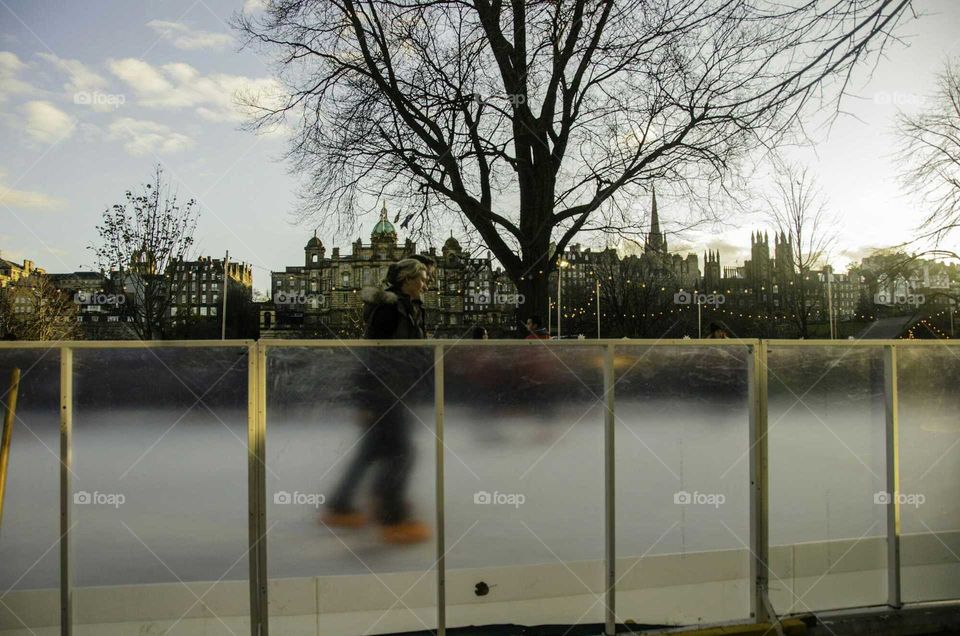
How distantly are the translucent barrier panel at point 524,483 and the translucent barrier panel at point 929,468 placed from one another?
182 cm

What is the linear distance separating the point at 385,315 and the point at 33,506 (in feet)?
6.32

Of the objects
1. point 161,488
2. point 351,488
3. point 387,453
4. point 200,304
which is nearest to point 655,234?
point 387,453

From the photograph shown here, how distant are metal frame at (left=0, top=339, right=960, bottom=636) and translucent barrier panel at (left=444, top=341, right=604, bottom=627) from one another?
0.17ft

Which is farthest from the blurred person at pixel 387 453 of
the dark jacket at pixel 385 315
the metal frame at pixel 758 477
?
the metal frame at pixel 758 477

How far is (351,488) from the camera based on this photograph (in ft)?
11.1

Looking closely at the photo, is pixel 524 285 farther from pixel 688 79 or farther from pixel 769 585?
pixel 769 585

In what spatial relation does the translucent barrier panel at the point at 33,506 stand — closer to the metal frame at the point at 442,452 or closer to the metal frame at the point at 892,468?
the metal frame at the point at 442,452

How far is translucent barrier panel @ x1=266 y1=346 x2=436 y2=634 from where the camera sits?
10.9 ft

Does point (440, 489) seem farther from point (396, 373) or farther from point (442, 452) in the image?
point (396, 373)

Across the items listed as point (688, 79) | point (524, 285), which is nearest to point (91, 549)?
point (524, 285)

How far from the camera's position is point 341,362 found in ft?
11.0

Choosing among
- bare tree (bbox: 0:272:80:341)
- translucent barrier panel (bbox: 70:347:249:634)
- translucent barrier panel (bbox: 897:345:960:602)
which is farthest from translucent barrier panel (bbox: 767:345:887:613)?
bare tree (bbox: 0:272:80:341)

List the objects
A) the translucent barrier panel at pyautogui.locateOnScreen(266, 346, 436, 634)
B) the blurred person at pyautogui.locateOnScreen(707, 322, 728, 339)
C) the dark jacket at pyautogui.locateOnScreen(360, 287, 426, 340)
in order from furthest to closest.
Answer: the blurred person at pyautogui.locateOnScreen(707, 322, 728, 339), the dark jacket at pyautogui.locateOnScreen(360, 287, 426, 340), the translucent barrier panel at pyautogui.locateOnScreen(266, 346, 436, 634)

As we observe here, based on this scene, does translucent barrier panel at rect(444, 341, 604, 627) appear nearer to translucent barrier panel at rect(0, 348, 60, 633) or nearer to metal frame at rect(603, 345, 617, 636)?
metal frame at rect(603, 345, 617, 636)
